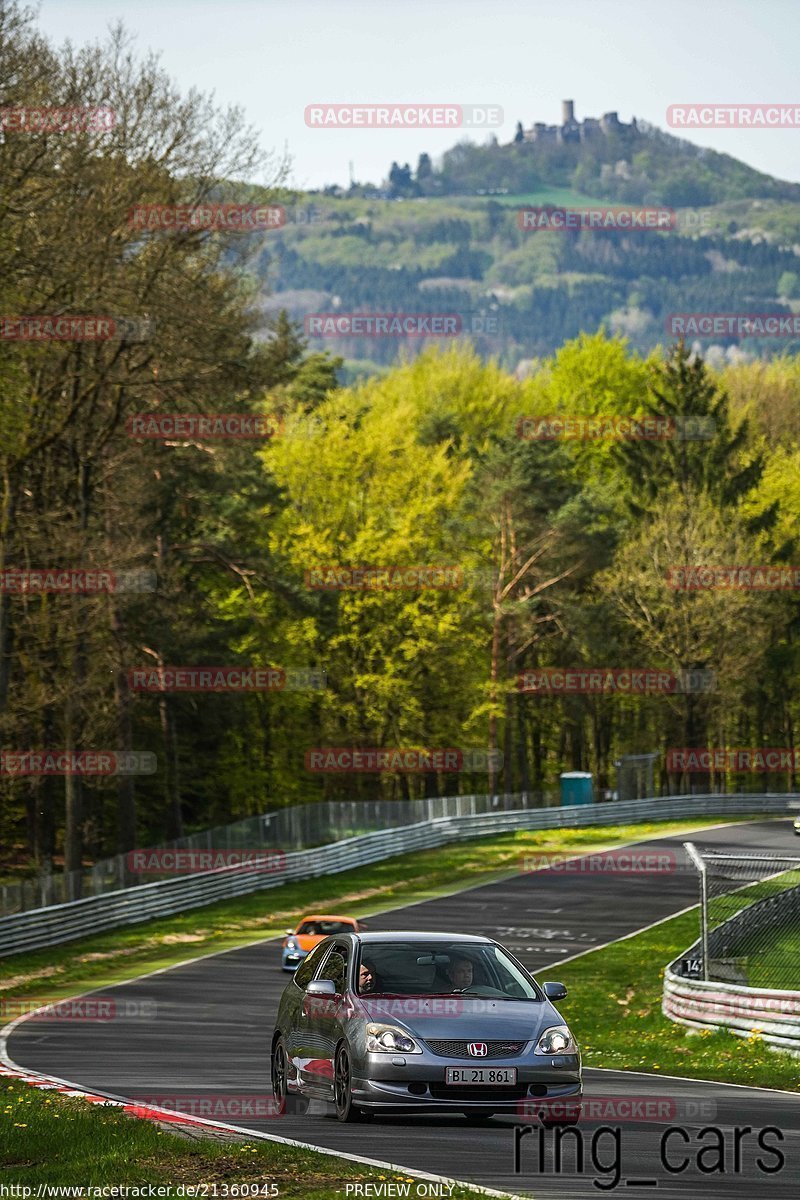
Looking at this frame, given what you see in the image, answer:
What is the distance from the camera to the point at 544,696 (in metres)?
81.4

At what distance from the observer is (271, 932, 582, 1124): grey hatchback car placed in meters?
11.4

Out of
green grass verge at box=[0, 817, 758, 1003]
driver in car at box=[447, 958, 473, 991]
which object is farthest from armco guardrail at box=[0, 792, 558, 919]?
driver in car at box=[447, 958, 473, 991]

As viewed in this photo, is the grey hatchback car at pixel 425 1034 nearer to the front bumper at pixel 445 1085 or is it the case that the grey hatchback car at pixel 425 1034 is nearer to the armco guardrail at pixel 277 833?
the front bumper at pixel 445 1085

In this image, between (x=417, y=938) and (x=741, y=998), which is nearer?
(x=417, y=938)

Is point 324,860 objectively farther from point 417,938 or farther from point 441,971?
point 441,971

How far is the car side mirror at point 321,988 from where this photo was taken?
1252cm

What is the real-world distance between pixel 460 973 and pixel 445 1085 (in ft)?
4.29

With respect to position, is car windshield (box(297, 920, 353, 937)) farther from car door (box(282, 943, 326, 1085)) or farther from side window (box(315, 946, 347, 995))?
side window (box(315, 946, 347, 995))

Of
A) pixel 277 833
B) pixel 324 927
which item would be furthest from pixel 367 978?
pixel 277 833

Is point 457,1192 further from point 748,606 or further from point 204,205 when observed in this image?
point 748,606

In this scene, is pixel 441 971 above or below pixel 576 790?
above

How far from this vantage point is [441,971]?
41.2 feet

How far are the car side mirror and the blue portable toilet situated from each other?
177 feet

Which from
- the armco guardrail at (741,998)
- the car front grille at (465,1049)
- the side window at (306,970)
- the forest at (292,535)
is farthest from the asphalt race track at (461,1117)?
the forest at (292,535)
